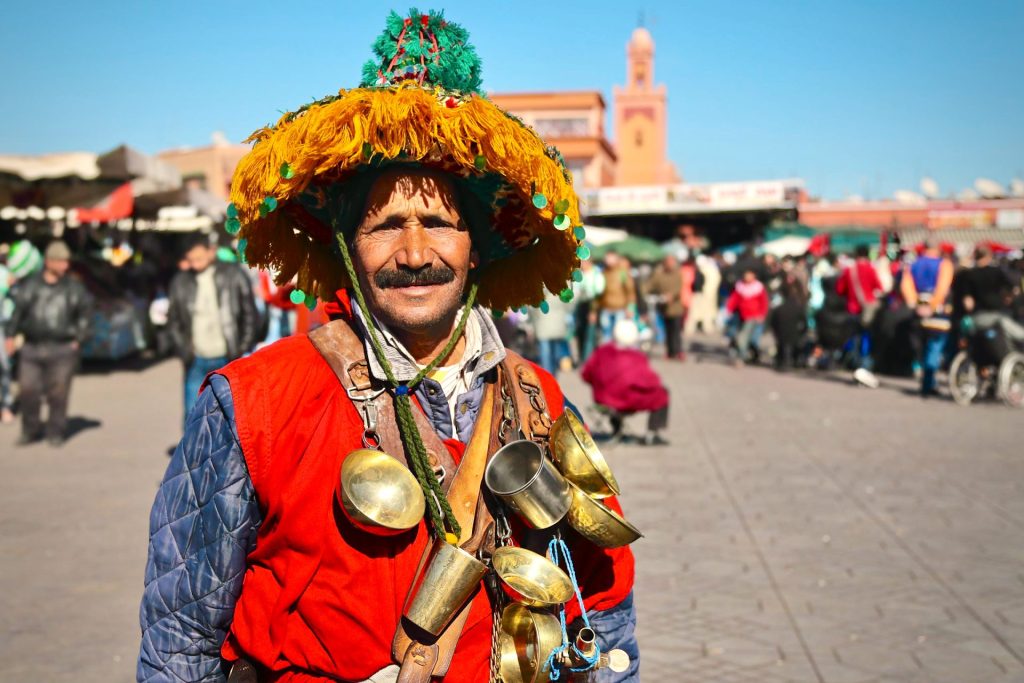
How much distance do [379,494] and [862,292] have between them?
15.5 meters

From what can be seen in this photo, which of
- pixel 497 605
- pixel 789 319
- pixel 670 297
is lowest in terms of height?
pixel 789 319

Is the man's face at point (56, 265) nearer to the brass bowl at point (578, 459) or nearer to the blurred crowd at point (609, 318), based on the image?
the blurred crowd at point (609, 318)

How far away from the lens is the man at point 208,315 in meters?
8.97

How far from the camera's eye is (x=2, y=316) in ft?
39.3

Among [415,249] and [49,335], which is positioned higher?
[415,249]

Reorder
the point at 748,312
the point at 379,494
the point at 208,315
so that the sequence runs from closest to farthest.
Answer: the point at 379,494, the point at 208,315, the point at 748,312

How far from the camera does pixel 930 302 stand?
14.1 metres

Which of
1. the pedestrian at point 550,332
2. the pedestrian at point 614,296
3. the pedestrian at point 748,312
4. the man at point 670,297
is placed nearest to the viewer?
the pedestrian at point 550,332

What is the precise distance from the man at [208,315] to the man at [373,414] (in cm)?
666

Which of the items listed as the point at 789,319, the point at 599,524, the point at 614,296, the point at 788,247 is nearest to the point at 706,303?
the point at 788,247

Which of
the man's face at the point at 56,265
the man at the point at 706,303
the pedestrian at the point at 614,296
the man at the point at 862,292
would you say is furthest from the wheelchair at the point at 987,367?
the man at the point at 706,303

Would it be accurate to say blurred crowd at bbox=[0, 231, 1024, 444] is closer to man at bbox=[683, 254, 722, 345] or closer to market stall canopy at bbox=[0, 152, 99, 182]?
market stall canopy at bbox=[0, 152, 99, 182]

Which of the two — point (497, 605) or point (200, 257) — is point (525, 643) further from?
point (200, 257)

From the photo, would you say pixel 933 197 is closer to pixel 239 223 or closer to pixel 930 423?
pixel 930 423
